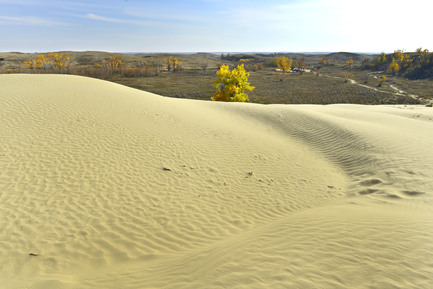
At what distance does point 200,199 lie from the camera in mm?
7953

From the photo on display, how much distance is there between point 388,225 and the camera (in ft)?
18.2

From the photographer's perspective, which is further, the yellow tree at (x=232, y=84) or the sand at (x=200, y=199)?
the yellow tree at (x=232, y=84)

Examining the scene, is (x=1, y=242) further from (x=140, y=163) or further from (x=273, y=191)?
(x=273, y=191)

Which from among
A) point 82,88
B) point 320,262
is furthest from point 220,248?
point 82,88

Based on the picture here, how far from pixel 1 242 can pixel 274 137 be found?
490 inches

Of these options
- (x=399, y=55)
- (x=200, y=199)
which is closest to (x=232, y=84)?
(x=200, y=199)

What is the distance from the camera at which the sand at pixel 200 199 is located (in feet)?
15.0

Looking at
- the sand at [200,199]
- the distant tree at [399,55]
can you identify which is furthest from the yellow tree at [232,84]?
the distant tree at [399,55]

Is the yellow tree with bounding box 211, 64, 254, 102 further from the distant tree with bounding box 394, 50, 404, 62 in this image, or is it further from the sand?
the distant tree with bounding box 394, 50, 404, 62

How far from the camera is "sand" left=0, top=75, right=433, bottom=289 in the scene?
15.0ft

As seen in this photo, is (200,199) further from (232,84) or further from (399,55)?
(399,55)

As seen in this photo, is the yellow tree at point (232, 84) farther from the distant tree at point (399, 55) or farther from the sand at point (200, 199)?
the distant tree at point (399, 55)

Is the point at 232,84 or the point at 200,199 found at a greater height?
the point at 232,84

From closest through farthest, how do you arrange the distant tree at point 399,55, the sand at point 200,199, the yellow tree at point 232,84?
the sand at point 200,199 → the yellow tree at point 232,84 → the distant tree at point 399,55
